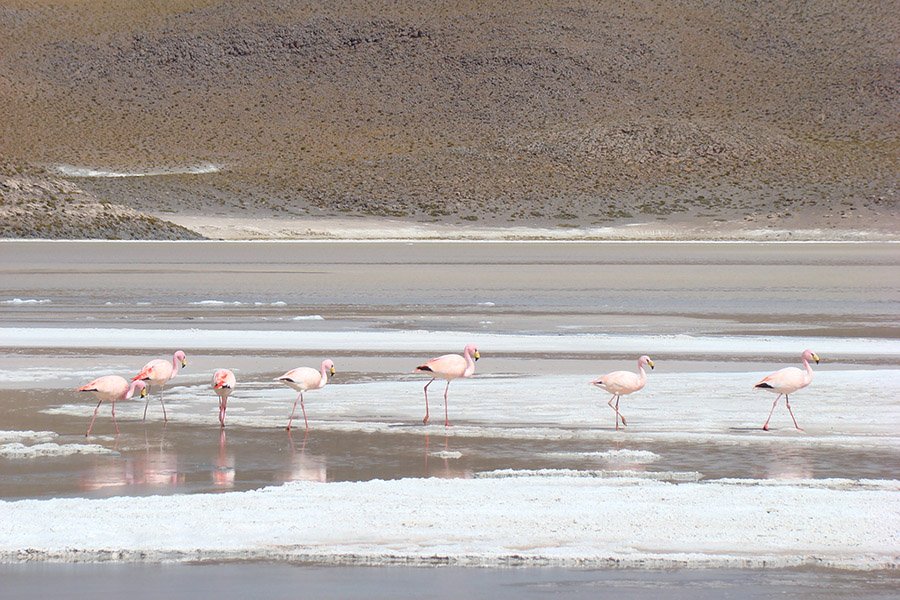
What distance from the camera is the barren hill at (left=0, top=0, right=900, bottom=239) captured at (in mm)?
69312

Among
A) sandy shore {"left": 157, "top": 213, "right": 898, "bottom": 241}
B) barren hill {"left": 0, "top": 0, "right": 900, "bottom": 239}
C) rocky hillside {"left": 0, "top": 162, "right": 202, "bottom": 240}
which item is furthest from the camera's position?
barren hill {"left": 0, "top": 0, "right": 900, "bottom": 239}

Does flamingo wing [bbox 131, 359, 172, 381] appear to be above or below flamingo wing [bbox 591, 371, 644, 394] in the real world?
above

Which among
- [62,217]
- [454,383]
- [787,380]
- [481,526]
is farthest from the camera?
[62,217]

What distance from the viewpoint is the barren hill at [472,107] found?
69.3 meters

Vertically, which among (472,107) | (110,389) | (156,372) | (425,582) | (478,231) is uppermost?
(472,107)

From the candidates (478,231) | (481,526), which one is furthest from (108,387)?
(478,231)

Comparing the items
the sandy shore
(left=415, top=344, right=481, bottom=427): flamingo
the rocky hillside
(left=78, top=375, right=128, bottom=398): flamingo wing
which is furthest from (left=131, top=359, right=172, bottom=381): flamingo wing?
the sandy shore

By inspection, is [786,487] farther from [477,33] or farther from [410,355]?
[477,33]

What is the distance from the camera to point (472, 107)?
279 ft

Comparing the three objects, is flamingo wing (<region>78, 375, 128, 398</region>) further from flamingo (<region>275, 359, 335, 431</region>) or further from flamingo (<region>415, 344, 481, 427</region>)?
flamingo (<region>415, 344, 481, 427</region>)

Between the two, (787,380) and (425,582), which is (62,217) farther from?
(425,582)

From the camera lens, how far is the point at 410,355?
16.8 metres

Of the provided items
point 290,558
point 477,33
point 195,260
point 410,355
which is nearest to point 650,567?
point 290,558

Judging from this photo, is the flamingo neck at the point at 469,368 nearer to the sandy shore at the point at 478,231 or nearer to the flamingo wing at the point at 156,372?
the flamingo wing at the point at 156,372
